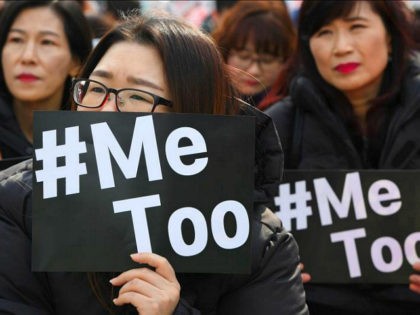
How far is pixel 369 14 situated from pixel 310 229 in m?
1.15

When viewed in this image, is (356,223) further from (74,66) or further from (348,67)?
(74,66)

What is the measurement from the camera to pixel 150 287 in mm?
2080

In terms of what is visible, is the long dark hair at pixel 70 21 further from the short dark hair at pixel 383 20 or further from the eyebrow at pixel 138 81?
the eyebrow at pixel 138 81

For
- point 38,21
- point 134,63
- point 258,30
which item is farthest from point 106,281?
point 258,30

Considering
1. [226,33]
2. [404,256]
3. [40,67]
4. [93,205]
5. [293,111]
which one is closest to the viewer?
[93,205]

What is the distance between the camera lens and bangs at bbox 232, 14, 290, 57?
4.91m

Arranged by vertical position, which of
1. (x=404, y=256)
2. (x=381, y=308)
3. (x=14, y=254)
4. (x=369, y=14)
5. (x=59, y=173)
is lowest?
(x=381, y=308)

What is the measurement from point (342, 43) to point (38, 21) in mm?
1376

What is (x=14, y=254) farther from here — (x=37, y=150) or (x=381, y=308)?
(x=381, y=308)

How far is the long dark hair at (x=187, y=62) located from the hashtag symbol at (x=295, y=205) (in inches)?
22.9

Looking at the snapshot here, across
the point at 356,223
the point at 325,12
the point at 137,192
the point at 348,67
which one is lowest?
the point at 356,223

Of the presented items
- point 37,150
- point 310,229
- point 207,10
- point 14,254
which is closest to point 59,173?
point 37,150

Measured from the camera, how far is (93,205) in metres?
2.14

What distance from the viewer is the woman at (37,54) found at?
12.8ft
